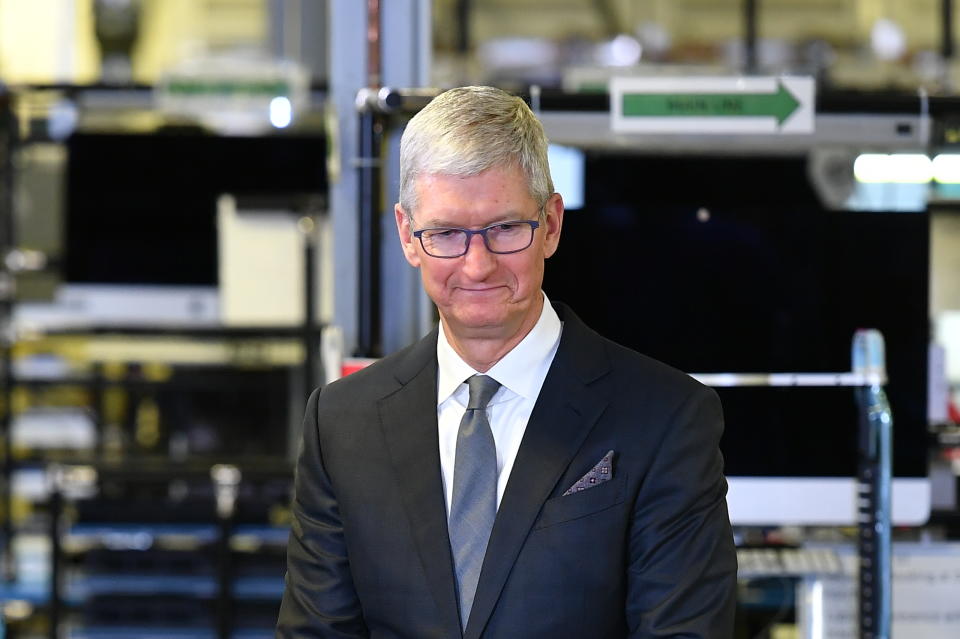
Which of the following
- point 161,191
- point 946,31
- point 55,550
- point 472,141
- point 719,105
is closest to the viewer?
point 472,141

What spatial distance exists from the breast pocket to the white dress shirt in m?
0.07

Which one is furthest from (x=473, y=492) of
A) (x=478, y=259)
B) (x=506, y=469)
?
(x=478, y=259)

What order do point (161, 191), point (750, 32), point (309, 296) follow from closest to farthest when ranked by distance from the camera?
point (309, 296), point (161, 191), point (750, 32)

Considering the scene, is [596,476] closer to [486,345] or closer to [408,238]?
[486,345]

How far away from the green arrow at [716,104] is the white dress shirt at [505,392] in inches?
41.5

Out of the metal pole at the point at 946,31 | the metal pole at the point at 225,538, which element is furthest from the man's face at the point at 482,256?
the metal pole at the point at 946,31

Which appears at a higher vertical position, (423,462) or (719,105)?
(719,105)

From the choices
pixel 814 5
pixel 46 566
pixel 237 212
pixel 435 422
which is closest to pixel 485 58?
pixel 814 5

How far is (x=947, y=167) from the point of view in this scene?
2.67 m

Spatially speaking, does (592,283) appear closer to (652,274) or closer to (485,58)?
(652,274)

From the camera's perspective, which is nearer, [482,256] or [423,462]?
[482,256]

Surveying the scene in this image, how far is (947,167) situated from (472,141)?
1.57 metres

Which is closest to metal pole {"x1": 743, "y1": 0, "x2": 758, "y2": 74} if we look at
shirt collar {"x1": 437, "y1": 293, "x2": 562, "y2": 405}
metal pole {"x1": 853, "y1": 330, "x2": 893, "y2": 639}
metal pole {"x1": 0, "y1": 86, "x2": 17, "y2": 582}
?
metal pole {"x1": 0, "y1": 86, "x2": 17, "y2": 582}

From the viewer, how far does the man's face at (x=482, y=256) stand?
1.43m
